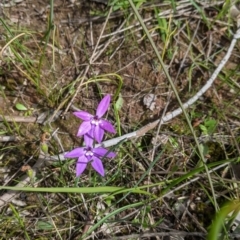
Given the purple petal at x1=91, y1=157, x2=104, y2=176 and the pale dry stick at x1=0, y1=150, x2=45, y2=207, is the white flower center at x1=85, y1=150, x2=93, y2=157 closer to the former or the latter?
the purple petal at x1=91, y1=157, x2=104, y2=176

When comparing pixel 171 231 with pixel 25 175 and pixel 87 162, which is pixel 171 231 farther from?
pixel 25 175

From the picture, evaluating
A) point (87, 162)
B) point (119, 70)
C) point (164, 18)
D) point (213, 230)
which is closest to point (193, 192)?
point (87, 162)

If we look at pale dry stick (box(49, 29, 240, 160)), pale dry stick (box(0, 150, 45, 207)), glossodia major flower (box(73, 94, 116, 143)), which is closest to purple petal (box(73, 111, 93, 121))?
glossodia major flower (box(73, 94, 116, 143))

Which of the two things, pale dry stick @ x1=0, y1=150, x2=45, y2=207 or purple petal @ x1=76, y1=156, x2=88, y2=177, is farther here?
pale dry stick @ x1=0, y1=150, x2=45, y2=207

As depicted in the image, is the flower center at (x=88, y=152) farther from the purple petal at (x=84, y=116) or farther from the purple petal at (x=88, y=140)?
the purple petal at (x=84, y=116)

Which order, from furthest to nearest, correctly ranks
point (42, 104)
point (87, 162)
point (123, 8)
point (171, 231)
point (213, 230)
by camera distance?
point (123, 8) → point (42, 104) → point (171, 231) → point (87, 162) → point (213, 230)

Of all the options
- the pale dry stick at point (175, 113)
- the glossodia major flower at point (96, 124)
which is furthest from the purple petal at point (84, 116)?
the pale dry stick at point (175, 113)

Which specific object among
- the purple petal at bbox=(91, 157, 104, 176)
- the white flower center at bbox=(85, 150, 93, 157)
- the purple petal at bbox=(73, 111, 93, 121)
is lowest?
the purple petal at bbox=(91, 157, 104, 176)
